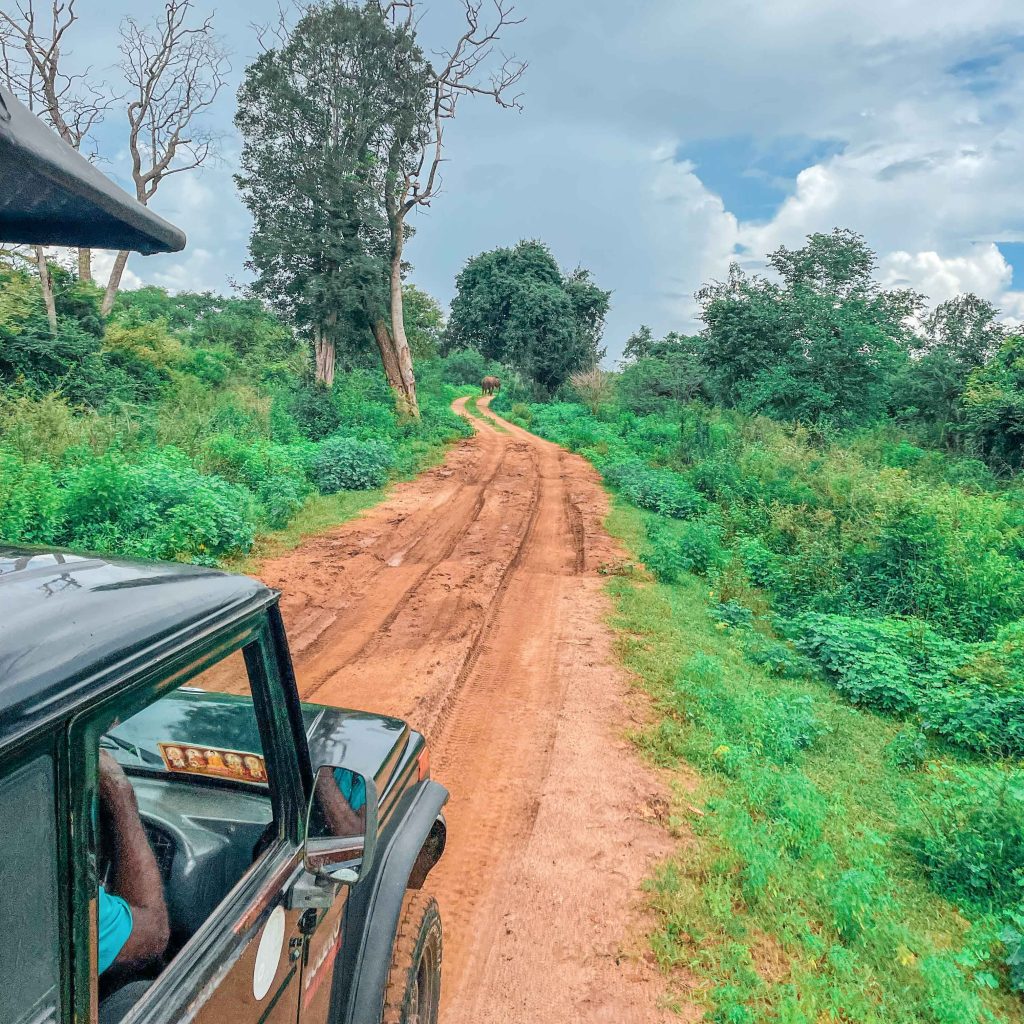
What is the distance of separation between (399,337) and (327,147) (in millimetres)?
5323

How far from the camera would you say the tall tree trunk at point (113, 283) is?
17641 mm

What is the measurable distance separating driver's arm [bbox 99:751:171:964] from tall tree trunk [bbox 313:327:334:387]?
1959cm

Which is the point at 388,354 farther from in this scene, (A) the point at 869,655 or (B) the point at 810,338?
(A) the point at 869,655

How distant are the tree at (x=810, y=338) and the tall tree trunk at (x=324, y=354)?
421 inches

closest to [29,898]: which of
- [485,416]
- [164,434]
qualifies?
[164,434]

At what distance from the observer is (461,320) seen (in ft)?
126

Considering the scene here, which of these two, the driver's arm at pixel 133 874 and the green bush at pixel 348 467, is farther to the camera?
the green bush at pixel 348 467

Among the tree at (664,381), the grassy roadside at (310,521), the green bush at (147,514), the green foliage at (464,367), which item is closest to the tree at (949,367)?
the tree at (664,381)

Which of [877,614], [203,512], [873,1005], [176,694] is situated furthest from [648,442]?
[176,694]

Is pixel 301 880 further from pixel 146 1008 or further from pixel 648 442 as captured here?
pixel 648 442

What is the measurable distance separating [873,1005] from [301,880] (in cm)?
272

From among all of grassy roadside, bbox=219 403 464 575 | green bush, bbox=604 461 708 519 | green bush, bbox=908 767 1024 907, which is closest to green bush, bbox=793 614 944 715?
green bush, bbox=908 767 1024 907

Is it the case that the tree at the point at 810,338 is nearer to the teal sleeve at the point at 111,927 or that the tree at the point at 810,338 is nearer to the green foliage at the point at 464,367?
the teal sleeve at the point at 111,927

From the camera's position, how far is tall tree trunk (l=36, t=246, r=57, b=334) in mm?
14594
